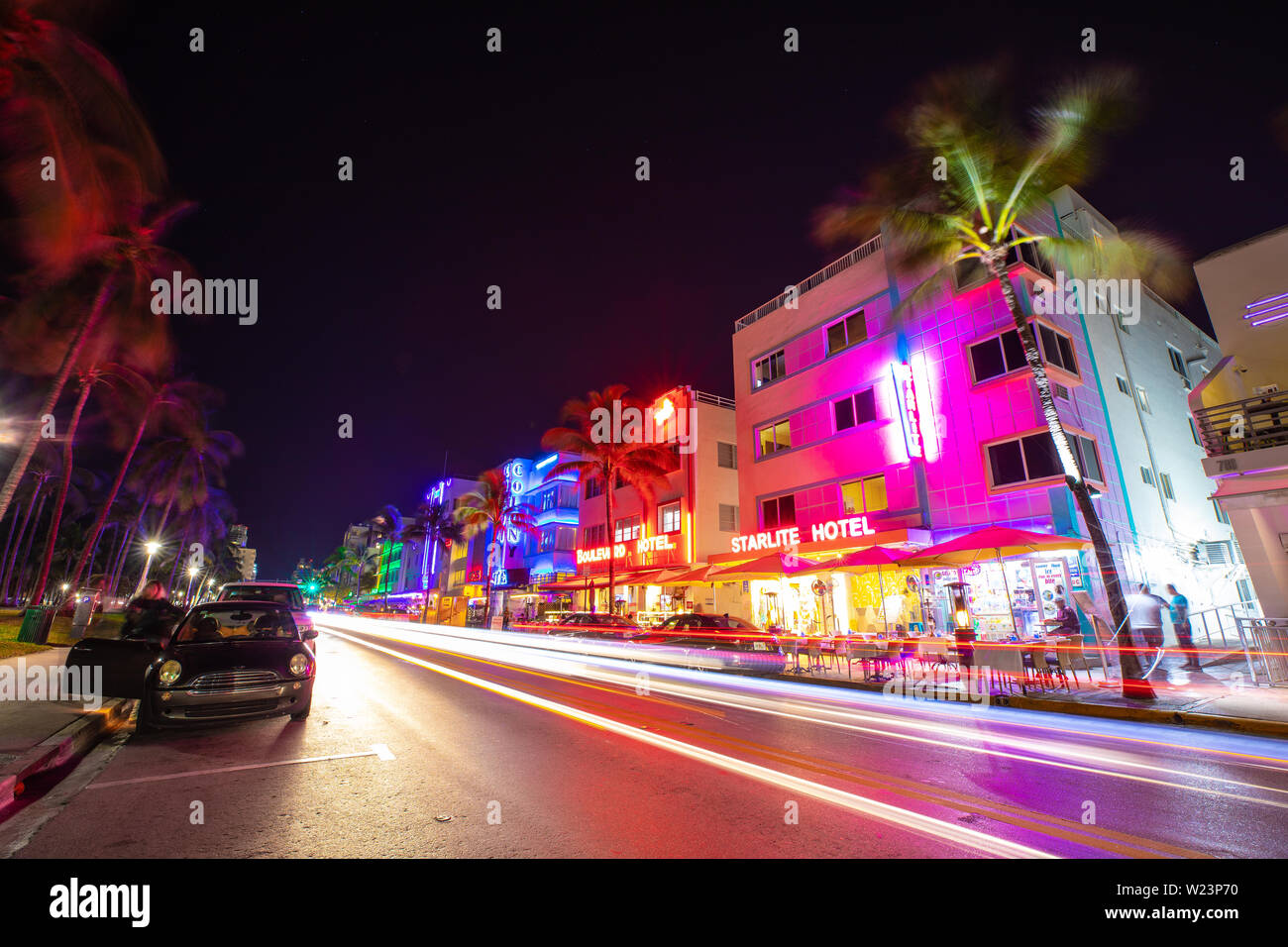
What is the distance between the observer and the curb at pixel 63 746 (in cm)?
475

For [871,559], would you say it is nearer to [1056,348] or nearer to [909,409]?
[909,409]

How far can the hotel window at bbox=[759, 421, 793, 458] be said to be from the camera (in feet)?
89.0

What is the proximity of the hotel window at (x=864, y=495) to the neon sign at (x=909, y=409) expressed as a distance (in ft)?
6.87

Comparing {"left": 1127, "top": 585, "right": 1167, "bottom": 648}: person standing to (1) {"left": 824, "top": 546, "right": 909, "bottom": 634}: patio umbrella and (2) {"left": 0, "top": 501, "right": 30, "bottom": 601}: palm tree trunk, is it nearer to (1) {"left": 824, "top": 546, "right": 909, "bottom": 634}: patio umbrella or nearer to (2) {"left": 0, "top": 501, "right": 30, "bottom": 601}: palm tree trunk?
(1) {"left": 824, "top": 546, "right": 909, "bottom": 634}: patio umbrella

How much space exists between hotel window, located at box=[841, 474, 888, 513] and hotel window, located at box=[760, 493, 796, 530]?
2840mm

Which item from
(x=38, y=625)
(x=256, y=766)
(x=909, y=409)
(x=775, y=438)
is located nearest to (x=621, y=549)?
(x=775, y=438)

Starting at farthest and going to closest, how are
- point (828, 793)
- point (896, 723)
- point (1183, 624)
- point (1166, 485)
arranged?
point (1166, 485), point (1183, 624), point (896, 723), point (828, 793)

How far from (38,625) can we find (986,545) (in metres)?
27.0

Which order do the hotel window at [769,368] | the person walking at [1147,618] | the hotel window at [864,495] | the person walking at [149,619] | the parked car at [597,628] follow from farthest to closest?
the hotel window at [769,368] → the parked car at [597,628] → the hotel window at [864,495] → the person walking at [1147,618] → the person walking at [149,619]

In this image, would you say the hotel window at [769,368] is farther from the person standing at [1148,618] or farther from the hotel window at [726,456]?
the person standing at [1148,618]

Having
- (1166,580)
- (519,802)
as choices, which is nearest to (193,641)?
(519,802)

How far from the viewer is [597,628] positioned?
80.4 feet

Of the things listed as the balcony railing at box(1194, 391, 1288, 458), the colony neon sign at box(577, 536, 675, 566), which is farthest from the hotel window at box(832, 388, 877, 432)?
the colony neon sign at box(577, 536, 675, 566)

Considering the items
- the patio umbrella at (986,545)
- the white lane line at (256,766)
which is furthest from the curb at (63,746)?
the patio umbrella at (986,545)
